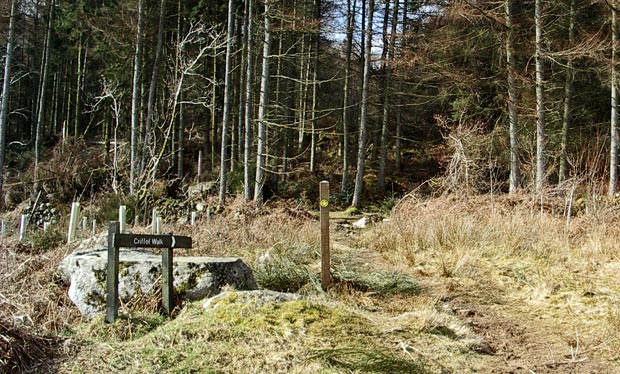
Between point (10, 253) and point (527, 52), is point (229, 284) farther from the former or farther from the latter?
point (527, 52)

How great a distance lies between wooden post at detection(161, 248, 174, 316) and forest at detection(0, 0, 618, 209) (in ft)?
22.4

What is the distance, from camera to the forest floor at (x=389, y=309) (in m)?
3.73

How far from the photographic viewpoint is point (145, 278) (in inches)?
206

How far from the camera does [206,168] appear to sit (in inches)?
926

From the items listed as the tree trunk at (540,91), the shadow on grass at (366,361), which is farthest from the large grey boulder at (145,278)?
the tree trunk at (540,91)

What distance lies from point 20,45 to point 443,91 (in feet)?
85.2

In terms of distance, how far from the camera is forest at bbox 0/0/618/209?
14.2m

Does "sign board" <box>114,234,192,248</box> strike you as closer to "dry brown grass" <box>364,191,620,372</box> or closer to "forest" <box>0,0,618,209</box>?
"dry brown grass" <box>364,191,620,372</box>

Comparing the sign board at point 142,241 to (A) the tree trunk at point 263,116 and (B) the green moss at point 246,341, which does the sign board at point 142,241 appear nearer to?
(B) the green moss at point 246,341

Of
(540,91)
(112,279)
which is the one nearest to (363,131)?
(540,91)

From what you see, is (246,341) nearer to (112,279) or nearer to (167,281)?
(167,281)

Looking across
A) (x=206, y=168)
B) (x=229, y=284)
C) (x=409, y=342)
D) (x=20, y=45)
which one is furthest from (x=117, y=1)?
(x=409, y=342)

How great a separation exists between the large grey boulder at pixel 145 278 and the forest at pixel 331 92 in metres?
6.06

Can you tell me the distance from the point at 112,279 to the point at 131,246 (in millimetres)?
309
